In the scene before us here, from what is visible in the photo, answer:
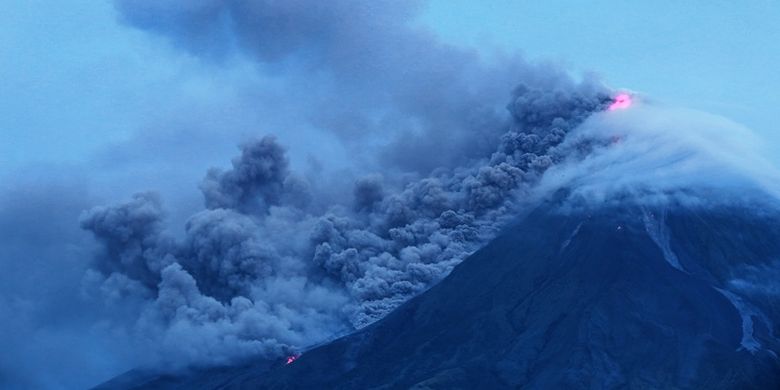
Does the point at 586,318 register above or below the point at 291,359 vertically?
below

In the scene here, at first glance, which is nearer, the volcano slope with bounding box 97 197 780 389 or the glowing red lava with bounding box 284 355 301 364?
the volcano slope with bounding box 97 197 780 389

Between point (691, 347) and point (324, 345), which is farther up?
point (324, 345)

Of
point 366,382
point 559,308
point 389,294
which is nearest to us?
point 366,382

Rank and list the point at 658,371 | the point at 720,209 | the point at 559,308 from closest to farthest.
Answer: the point at 658,371, the point at 559,308, the point at 720,209

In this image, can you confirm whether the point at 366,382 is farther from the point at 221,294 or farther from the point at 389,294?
the point at 221,294

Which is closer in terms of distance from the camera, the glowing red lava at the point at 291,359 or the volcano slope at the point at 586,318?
the volcano slope at the point at 586,318

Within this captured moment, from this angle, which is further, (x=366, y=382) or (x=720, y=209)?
(x=720, y=209)

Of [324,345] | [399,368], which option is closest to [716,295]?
[399,368]

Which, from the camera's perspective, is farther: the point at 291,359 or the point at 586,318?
the point at 291,359
